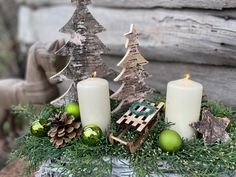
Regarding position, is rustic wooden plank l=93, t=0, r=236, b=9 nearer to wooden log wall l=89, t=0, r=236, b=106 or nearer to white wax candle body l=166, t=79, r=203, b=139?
wooden log wall l=89, t=0, r=236, b=106

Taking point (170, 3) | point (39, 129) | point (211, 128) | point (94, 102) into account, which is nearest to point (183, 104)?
point (211, 128)

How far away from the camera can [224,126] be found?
81cm

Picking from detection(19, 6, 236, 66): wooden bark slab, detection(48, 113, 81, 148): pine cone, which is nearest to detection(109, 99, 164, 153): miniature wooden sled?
detection(48, 113, 81, 148): pine cone

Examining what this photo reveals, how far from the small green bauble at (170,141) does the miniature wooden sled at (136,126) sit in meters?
0.05

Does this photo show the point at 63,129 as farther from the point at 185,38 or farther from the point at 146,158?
the point at 185,38

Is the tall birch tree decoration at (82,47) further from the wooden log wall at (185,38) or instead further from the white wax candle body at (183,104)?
the wooden log wall at (185,38)

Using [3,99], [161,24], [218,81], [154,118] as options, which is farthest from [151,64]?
[3,99]

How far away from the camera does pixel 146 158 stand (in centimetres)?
74

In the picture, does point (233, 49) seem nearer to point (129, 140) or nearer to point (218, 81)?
point (218, 81)

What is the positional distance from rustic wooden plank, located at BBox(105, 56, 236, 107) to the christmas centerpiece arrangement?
22 centimetres

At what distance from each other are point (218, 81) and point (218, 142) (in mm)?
409

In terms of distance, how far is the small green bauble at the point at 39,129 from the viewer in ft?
2.75

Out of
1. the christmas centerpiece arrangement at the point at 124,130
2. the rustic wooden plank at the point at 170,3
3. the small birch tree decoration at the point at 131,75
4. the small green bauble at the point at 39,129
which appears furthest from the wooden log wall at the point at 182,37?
the small green bauble at the point at 39,129

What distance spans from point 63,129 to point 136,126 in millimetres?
188
